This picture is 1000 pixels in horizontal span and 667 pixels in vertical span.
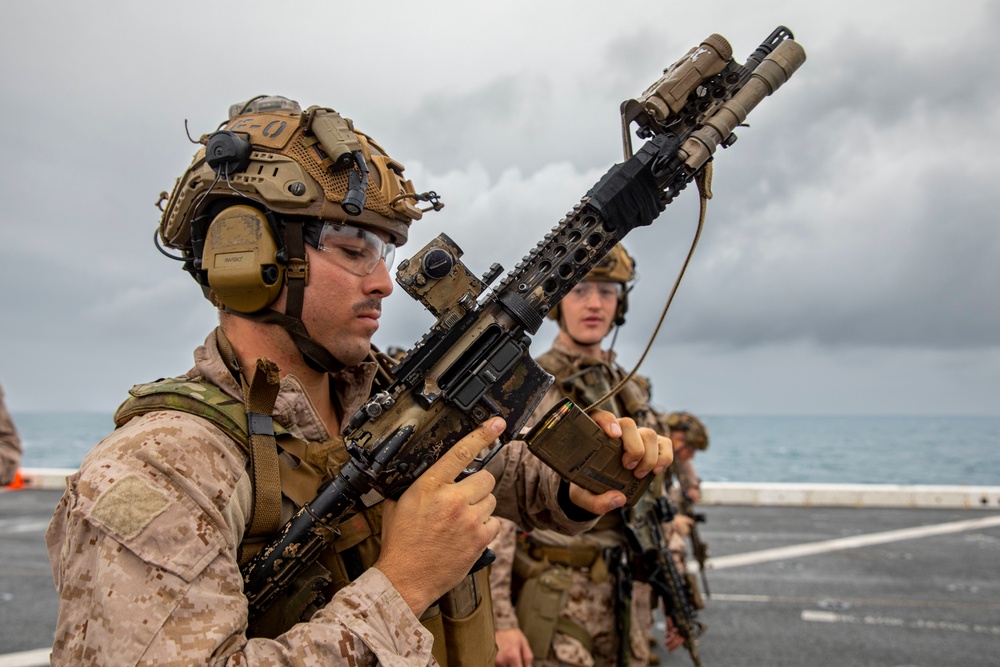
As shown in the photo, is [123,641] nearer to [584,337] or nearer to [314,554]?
[314,554]

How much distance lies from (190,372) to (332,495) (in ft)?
2.00

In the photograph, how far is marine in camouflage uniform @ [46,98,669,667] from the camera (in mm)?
1704

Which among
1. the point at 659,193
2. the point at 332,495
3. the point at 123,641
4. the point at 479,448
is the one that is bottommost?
the point at 123,641

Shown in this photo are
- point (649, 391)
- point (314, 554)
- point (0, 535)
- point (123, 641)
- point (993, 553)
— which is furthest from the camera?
point (0, 535)

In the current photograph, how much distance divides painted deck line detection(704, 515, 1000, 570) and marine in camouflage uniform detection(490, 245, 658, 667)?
5399mm

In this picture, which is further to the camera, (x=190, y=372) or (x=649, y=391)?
(x=649, y=391)

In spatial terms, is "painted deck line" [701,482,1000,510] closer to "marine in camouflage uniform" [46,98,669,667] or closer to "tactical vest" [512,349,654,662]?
"tactical vest" [512,349,654,662]

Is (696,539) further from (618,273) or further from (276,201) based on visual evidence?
(276,201)

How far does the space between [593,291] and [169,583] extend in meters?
3.68

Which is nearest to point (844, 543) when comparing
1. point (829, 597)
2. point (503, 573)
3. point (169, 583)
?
point (829, 597)

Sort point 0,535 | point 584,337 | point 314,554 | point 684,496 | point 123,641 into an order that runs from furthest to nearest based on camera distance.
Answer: point 0,535
point 684,496
point 584,337
point 314,554
point 123,641

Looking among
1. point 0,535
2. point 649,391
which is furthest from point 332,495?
point 0,535

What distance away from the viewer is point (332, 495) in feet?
7.02

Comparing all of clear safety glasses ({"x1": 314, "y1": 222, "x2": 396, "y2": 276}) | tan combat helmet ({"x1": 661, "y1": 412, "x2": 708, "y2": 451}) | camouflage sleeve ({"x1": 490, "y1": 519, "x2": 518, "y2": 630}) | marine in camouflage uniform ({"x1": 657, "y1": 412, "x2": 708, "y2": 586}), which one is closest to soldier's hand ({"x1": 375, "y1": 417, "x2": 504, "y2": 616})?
clear safety glasses ({"x1": 314, "y1": 222, "x2": 396, "y2": 276})
